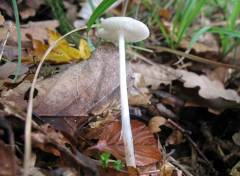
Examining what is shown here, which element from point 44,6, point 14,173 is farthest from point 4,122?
point 44,6

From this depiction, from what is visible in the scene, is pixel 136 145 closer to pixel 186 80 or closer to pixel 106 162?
pixel 106 162

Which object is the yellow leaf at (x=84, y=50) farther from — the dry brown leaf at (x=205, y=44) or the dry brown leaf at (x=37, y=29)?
the dry brown leaf at (x=205, y=44)

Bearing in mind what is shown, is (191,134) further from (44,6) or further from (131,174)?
(44,6)

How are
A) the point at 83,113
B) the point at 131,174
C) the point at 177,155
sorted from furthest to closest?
the point at 177,155 → the point at 83,113 → the point at 131,174

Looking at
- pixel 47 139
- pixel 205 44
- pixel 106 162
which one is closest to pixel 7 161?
pixel 47 139

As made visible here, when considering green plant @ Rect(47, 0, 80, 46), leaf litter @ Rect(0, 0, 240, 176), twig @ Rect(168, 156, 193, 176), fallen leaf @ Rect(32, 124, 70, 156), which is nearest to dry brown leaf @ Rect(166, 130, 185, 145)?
leaf litter @ Rect(0, 0, 240, 176)

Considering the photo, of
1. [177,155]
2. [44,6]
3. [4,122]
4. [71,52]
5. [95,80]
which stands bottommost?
[177,155]

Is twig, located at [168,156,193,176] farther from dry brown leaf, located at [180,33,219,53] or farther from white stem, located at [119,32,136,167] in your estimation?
dry brown leaf, located at [180,33,219,53]
